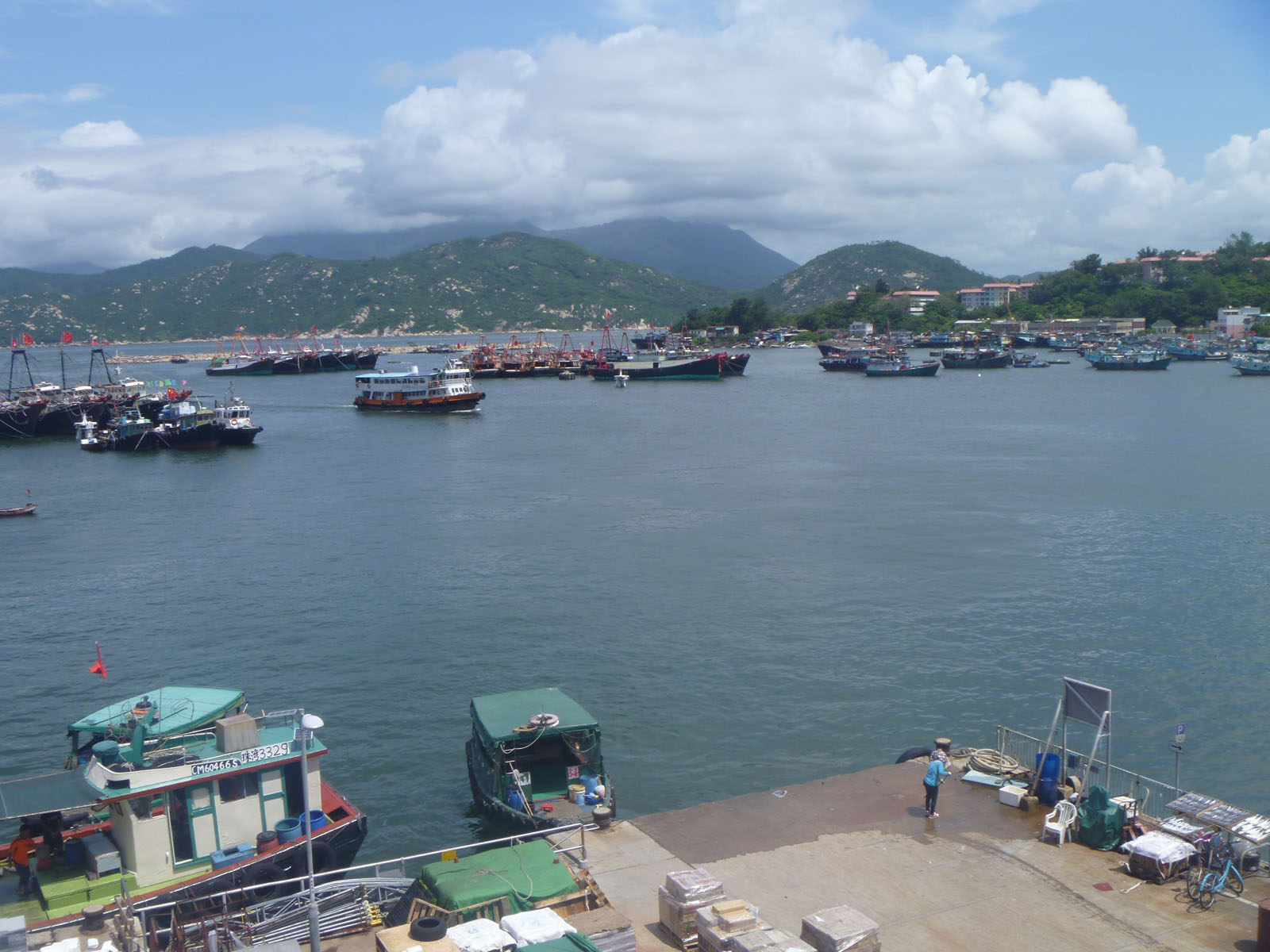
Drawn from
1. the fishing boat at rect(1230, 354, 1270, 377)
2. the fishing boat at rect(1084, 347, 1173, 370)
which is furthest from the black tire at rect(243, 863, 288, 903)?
the fishing boat at rect(1084, 347, 1173, 370)

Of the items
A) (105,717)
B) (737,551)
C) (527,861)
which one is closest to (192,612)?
(105,717)

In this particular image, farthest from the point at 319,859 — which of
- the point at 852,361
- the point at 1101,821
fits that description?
the point at 852,361

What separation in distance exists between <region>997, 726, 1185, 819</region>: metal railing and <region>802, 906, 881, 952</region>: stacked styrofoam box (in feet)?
15.1

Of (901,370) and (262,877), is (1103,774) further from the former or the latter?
(901,370)

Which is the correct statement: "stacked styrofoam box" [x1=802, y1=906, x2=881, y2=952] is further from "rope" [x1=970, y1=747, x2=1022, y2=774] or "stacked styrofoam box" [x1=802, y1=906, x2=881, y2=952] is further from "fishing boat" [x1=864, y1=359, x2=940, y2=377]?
"fishing boat" [x1=864, y1=359, x2=940, y2=377]

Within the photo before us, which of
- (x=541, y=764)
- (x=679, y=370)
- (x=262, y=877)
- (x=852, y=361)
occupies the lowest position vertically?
(x=262, y=877)

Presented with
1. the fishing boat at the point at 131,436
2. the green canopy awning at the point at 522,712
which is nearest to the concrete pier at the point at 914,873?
the green canopy awning at the point at 522,712

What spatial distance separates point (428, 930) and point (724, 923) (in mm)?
2711

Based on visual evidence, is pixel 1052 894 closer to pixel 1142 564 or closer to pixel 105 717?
pixel 105 717

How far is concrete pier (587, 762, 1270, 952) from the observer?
32.4ft

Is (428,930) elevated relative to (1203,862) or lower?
elevated

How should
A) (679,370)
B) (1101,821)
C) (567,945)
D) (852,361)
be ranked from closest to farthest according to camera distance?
(567,945), (1101,821), (679,370), (852,361)

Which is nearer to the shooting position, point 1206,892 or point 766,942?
point 766,942

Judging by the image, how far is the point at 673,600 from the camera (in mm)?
28172
